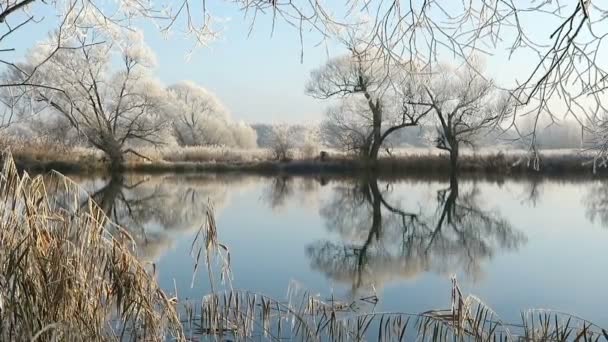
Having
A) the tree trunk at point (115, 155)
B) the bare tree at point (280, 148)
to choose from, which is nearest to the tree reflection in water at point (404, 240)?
the bare tree at point (280, 148)

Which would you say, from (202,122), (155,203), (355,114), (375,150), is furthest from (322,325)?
(202,122)

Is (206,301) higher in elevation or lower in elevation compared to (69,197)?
lower

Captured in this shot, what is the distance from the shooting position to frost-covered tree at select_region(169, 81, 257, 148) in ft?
105

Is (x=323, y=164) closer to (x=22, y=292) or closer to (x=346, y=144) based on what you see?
(x=346, y=144)

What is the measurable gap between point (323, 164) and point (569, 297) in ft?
47.6

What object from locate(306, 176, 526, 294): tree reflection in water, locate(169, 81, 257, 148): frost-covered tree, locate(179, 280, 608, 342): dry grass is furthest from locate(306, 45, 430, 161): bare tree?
locate(179, 280, 608, 342): dry grass

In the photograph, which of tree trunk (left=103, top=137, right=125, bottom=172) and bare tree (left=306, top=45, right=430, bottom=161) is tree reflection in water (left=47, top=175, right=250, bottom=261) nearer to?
tree trunk (left=103, top=137, right=125, bottom=172)

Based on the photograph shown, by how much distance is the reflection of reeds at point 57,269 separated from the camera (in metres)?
1.76

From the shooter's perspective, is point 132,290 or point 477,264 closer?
point 132,290

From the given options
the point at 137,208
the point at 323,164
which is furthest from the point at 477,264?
the point at 323,164

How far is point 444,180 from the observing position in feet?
54.0

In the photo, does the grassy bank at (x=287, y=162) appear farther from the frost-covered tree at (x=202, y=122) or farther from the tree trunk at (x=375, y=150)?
the frost-covered tree at (x=202, y=122)

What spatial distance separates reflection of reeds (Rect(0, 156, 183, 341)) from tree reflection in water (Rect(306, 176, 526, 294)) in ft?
9.65

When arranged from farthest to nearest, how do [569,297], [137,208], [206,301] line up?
[137,208], [569,297], [206,301]
